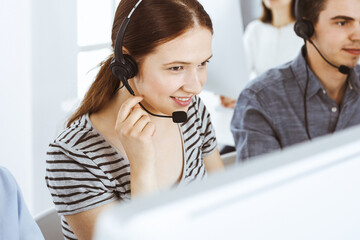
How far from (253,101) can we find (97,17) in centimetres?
121

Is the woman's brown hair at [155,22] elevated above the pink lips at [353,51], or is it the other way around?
the woman's brown hair at [155,22]

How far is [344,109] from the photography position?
1433 millimetres

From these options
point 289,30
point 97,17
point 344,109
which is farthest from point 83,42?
point 344,109

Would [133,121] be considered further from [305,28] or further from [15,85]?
[15,85]

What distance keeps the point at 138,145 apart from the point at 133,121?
52 mm

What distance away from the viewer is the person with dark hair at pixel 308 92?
1358 mm

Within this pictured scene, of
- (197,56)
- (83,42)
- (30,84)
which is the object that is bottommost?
(30,84)

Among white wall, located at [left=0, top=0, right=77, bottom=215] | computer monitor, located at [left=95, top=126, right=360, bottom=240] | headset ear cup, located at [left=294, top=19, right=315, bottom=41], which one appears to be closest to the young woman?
headset ear cup, located at [left=294, top=19, right=315, bottom=41]

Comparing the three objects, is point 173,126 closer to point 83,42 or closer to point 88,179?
point 88,179

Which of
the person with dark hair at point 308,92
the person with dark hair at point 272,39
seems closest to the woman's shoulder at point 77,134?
the person with dark hair at point 308,92

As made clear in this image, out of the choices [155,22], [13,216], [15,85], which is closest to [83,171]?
[13,216]

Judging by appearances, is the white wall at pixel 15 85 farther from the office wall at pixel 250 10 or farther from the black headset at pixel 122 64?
the office wall at pixel 250 10

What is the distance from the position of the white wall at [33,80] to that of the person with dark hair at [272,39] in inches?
35.2

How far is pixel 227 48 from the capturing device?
4.58ft
